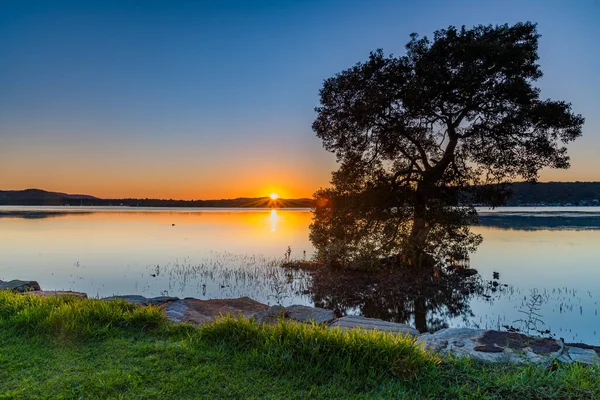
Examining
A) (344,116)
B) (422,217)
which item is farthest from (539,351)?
(344,116)

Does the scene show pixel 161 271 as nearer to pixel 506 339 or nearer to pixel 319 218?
pixel 319 218

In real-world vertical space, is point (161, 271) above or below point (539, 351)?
below

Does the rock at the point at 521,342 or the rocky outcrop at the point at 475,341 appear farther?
the rock at the point at 521,342

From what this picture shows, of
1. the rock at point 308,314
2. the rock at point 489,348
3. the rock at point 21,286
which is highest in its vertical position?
the rock at point 489,348

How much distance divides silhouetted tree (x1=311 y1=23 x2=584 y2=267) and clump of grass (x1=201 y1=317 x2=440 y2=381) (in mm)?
10691

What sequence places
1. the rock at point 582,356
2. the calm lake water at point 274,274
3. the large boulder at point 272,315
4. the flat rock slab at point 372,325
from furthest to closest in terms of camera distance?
the calm lake water at point 274,274 → the large boulder at point 272,315 → the flat rock slab at point 372,325 → the rock at point 582,356

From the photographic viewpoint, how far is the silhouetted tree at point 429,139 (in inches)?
533

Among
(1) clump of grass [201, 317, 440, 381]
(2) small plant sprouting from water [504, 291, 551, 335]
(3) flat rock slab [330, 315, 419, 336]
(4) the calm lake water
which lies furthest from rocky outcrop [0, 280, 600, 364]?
(4) the calm lake water

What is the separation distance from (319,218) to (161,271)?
7.14m

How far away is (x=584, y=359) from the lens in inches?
193

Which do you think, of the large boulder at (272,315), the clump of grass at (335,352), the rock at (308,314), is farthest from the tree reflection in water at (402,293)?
the clump of grass at (335,352)

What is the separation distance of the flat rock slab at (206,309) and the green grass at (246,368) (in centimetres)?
220

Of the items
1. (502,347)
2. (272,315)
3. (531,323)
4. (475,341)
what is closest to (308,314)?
(272,315)

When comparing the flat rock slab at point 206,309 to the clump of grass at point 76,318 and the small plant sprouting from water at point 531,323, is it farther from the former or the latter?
the small plant sprouting from water at point 531,323
